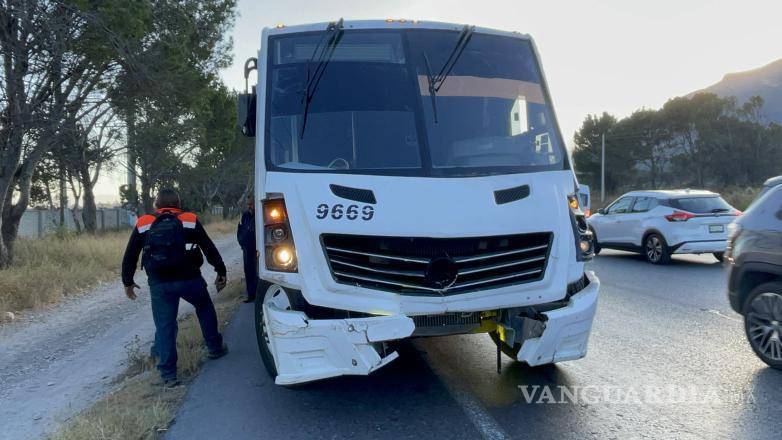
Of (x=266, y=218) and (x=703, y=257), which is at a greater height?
(x=266, y=218)

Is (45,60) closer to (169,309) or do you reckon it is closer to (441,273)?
(169,309)

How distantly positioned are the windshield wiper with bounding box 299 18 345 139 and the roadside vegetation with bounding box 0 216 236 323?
23.3ft

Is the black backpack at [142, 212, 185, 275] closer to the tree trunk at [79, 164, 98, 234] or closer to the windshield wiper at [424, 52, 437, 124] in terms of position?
the windshield wiper at [424, 52, 437, 124]

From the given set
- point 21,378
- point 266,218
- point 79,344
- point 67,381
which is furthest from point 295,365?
point 79,344

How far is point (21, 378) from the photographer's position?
22.0 ft

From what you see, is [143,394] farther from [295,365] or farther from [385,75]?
[385,75]

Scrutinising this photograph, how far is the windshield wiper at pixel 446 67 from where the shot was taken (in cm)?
508

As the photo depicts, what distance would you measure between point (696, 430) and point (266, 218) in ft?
10.7

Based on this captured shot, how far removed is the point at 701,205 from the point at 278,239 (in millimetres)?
11329

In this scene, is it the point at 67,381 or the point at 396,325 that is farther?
the point at 67,381

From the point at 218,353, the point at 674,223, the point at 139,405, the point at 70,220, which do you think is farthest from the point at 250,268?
the point at 70,220

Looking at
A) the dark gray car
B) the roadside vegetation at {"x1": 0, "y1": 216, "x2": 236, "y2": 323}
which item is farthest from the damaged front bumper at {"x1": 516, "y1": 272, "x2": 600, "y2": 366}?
the roadside vegetation at {"x1": 0, "y1": 216, "x2": 236, "y2": 323}

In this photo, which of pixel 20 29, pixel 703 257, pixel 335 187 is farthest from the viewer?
pixel 703 257

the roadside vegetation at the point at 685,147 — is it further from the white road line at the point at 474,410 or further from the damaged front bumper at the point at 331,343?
the damaged front bumper at the point at 331,343
